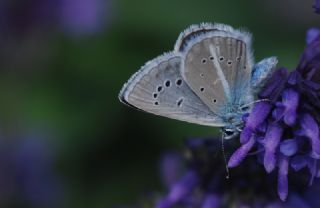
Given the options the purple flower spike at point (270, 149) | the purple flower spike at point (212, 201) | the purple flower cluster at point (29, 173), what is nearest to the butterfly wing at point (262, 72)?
the purple flower spike at point (270, 149)

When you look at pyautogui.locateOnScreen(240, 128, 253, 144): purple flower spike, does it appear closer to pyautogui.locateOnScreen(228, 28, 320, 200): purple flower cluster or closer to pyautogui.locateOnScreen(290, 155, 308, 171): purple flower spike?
pyautogui.locateOnScreen(228, 28, 320, 200): purple flower cluster

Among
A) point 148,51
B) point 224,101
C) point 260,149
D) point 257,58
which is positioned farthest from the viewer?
point 148,51

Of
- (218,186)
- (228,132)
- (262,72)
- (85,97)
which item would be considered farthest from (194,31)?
(85,97)

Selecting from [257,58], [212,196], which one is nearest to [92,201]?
[257,58]

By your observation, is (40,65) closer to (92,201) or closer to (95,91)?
(95,91)

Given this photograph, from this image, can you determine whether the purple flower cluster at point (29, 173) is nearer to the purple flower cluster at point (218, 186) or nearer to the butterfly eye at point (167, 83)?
the purple flower cluster at point (218, 186)

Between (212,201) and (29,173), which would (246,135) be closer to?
(212,201)
